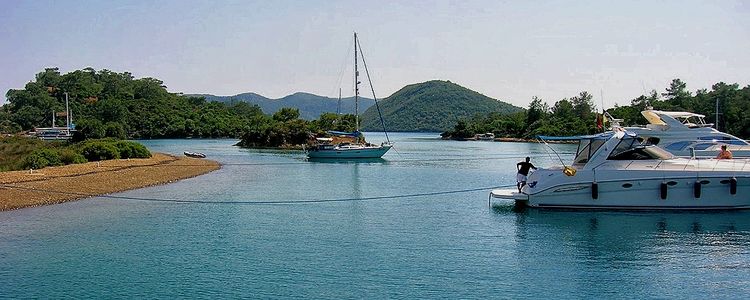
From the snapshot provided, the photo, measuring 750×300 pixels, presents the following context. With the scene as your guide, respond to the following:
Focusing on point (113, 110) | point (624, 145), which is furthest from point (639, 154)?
point (113, 110)

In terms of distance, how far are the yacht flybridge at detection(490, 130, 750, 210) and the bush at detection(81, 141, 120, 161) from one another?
135 feet

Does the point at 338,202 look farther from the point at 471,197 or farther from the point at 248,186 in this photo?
the point at 248,186

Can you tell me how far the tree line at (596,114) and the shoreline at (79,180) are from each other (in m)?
42.0

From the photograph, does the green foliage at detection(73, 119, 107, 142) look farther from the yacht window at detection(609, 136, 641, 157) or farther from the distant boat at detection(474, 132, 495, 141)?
the distant boat at detection(474, 132, 495, 141)

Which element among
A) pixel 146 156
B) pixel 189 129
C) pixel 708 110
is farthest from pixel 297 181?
pixel 189 129

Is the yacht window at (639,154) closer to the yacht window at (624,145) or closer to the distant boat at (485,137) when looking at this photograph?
the yacht window at (624,145)

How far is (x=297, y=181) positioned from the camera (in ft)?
148

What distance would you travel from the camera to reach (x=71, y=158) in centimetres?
5009

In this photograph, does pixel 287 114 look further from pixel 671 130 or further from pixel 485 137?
pixel 671 130

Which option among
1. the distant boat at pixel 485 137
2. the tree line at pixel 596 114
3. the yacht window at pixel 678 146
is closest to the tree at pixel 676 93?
the tree line at pixel 596 114

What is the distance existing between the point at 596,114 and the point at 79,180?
161ft

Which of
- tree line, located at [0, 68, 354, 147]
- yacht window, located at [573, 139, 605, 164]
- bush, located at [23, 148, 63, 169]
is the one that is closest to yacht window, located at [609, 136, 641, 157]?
yacht window, located at [573, 139, 605, 164]

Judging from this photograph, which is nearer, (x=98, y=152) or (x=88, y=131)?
(x=98, y=152)

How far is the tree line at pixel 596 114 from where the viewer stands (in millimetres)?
96750
